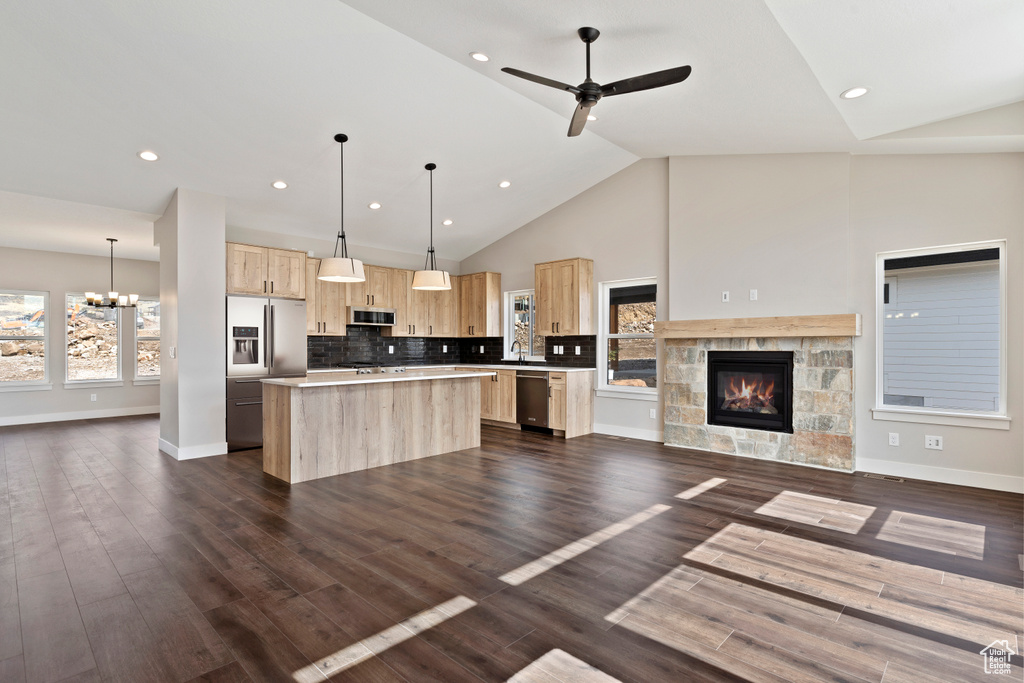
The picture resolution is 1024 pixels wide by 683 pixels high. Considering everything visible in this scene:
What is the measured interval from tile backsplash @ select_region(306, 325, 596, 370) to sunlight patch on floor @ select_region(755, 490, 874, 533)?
11.1 feet

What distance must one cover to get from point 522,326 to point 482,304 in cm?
72

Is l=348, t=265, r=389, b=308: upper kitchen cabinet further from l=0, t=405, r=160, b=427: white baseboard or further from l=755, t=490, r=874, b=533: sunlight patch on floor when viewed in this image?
l=755, t=490, r=874, b=533: sunlight patch on floor

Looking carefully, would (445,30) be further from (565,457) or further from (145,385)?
(145,385)

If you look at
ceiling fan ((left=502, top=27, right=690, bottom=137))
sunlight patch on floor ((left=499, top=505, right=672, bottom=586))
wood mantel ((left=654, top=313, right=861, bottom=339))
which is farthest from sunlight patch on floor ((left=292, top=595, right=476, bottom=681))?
wood mantel ((left=654, top=313, right=861, bottom=339))

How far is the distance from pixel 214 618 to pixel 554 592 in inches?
60.2

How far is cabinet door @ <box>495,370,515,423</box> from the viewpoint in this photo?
7277 mm

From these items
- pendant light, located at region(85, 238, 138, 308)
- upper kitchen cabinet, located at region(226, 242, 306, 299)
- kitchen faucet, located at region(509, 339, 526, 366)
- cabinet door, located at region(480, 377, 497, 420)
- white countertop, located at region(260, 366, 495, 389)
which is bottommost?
cabinet door, located at region(480, 377, 497, 420)

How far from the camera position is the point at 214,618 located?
228cm

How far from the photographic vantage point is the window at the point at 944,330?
4.32 m

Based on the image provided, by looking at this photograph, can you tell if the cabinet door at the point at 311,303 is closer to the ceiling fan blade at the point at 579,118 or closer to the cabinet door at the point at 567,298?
the cabinet door at the point at 567,298

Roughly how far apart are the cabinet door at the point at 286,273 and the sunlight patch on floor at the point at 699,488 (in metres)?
5.13

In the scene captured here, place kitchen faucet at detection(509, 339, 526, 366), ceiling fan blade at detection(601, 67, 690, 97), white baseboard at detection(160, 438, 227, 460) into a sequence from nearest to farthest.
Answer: ceiling fan blade at detection(601, 67, 690, 97) < white baseboard at detection(160, 438, 227, 460) < kitchen faucet at detection(509, 339, 526, 366)

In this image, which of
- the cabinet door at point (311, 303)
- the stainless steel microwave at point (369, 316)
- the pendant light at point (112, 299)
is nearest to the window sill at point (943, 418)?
the stainless steel microwave at point (369, 316)

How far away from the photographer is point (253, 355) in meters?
6.10
